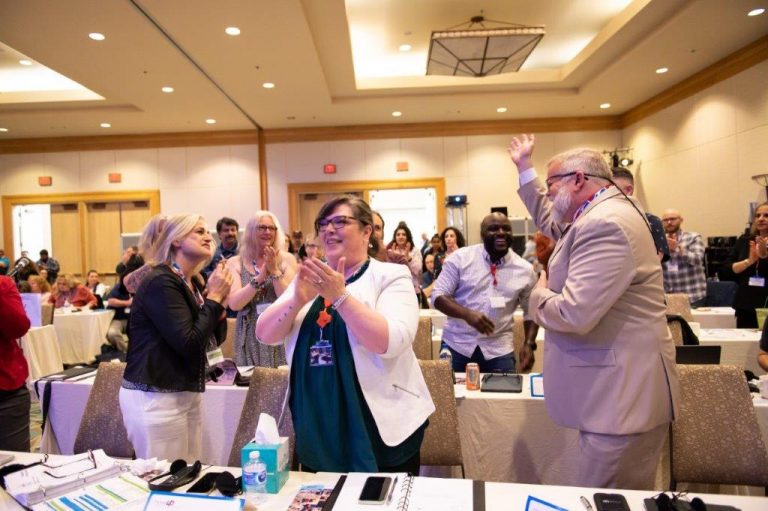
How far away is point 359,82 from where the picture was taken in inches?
316

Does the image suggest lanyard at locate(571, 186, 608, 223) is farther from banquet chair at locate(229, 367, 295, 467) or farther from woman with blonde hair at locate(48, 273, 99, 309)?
woman with blonde hair at locate(48, 273, 99, 309)

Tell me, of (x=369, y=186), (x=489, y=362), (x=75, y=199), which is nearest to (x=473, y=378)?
(x=489, y=362)

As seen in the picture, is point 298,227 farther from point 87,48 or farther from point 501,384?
point 501,384

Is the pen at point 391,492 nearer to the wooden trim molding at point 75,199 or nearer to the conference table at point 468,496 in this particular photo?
the conference table at point 468,496

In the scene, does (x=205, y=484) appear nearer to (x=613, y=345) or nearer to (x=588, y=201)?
(x=613, y=345)

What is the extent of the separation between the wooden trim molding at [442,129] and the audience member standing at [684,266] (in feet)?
16.8

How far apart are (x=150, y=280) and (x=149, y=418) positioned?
0.53m

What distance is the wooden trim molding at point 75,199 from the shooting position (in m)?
10.2

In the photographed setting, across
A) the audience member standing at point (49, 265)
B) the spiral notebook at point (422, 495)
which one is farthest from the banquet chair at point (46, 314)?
the spiral notebook at point (422, 495)

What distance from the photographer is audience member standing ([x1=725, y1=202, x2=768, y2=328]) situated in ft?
14.5

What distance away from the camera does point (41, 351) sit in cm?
544

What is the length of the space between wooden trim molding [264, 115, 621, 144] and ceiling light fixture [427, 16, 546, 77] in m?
3.03

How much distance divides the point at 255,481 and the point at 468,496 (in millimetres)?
592

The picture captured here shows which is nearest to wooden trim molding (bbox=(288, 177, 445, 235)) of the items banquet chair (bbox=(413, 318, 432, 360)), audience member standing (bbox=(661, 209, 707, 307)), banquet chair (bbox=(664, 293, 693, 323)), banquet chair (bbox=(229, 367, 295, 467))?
audience member standing (bbox=(661, 209, 707, 307))
